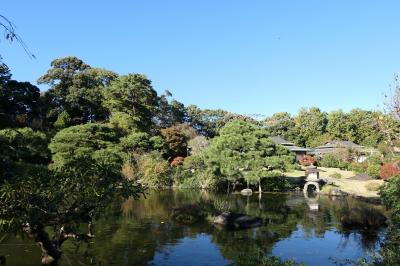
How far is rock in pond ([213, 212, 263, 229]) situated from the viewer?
18609 millimetres

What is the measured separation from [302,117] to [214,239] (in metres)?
57.5

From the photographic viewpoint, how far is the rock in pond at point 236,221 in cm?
1861

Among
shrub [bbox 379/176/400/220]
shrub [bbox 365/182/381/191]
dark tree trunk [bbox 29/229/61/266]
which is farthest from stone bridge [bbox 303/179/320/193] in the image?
dark tree trunk [bbox 29/229/61/266]

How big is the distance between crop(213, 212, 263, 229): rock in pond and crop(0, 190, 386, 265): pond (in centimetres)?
54

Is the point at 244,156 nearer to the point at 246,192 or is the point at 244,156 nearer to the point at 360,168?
the point at 246,192

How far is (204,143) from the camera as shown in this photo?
4425 cm

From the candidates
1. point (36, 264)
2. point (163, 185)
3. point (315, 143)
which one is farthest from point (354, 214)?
point (315, 143)

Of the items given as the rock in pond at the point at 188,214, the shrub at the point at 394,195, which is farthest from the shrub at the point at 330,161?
the shrub at the point at 394,195

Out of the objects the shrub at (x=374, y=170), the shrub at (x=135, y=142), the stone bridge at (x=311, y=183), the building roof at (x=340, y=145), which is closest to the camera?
the stone bridge at (x=311, y=183)

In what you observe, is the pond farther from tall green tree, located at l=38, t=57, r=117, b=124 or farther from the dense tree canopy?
tall green tree, located at l=38, t=57, r=117, b=124

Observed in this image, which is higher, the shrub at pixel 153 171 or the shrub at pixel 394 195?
the shrub at pixel 153 171

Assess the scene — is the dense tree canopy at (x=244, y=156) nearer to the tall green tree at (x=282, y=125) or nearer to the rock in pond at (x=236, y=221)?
the rock in pond at (x=236, y=221)

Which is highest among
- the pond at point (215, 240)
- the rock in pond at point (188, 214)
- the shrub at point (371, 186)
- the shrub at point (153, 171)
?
the shrub at point (153, 171)

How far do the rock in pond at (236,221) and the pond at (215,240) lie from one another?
21.3 inches
